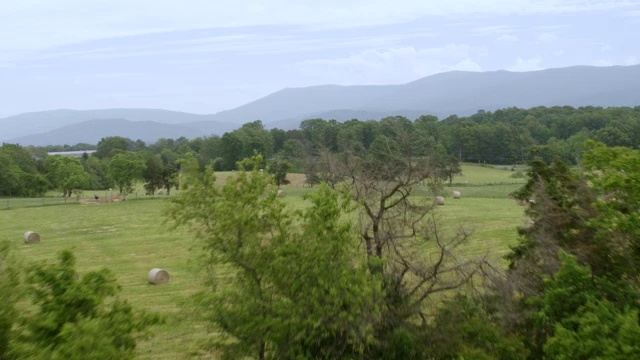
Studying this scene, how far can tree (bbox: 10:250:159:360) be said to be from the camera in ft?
31.5

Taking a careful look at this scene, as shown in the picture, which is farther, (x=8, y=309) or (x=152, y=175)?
(x=152, y=175)

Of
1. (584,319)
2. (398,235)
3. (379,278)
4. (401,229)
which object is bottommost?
(584,319)

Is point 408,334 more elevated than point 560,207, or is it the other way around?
point 560,207

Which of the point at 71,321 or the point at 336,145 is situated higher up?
the point at 71,321

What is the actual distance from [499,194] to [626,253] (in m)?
41.4

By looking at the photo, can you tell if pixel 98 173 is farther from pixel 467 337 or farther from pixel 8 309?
pixel 8 309

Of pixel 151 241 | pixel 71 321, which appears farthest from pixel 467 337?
pixel 151 241

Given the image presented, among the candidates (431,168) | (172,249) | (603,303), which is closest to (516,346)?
(603,303)

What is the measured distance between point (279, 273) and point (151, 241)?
77.1 feet

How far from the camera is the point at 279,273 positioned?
44.3 feet

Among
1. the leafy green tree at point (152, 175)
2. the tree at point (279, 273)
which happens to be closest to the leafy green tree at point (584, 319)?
the tree at point (279, 273)

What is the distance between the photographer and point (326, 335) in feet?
43.7

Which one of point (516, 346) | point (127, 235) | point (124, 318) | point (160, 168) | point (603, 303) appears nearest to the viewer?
point (124, 318)

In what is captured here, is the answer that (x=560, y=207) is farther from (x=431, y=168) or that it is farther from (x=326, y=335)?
(x=326, y=335)
